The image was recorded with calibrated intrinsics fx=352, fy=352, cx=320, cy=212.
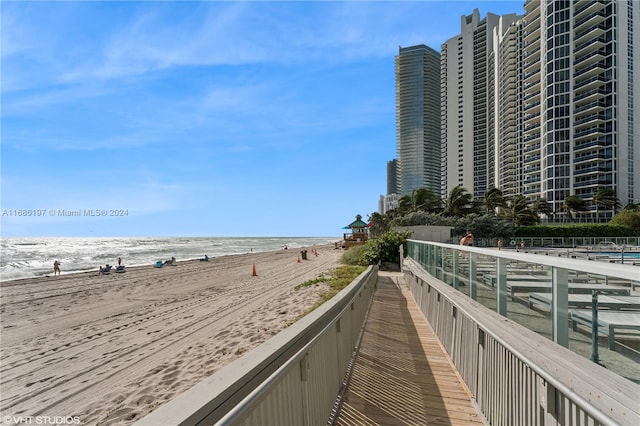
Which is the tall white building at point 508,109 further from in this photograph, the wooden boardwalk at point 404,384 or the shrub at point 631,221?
the wooden boardwalk at point 404,384

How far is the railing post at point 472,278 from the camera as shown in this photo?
4.29 m

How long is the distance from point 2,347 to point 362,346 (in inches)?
395

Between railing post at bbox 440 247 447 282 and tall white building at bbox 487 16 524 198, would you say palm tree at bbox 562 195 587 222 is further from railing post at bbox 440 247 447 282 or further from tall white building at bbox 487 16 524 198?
railing post at bbox 440 247 447 282

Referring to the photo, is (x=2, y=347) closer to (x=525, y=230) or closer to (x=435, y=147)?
(x=525, y=230)

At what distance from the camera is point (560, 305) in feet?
7.89

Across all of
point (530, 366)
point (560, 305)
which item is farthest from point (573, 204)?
point (530, 366)

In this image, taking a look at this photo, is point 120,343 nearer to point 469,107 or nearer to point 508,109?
point 508,109

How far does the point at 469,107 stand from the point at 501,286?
12881 centimetres

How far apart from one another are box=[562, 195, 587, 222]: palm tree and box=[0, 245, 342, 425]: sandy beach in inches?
2612

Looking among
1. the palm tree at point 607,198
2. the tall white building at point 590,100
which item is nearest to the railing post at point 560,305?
the palm tree at point 607,198

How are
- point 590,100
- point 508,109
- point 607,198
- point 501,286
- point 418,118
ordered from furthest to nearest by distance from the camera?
1. point 418,118
2. point 508,109
3. point 590,100
4. point 607,198
5. point 501,286

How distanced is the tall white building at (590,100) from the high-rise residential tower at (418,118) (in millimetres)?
76896

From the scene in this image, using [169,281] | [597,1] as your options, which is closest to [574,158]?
[597,1]

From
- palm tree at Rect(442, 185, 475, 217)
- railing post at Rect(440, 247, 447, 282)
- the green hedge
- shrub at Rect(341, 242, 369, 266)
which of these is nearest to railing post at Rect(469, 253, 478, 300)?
railing post at Rect(440, 247, 447, 282)
